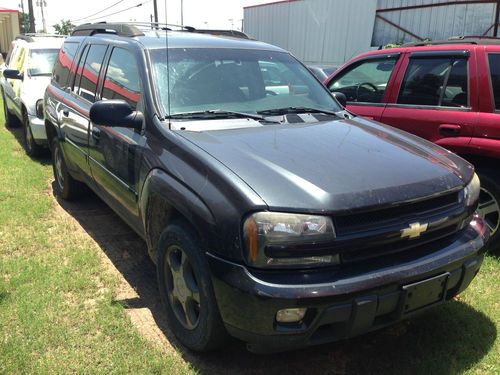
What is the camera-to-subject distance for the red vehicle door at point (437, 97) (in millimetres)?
4176

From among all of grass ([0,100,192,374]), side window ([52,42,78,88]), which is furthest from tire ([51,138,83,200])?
side window ([52,42,78,88])

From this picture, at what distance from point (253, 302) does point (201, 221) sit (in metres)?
0.50

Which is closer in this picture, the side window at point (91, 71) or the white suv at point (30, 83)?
the side window at point (91, 71)

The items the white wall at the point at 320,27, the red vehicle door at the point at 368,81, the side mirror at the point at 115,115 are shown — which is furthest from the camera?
the white wall at the point at 320,27

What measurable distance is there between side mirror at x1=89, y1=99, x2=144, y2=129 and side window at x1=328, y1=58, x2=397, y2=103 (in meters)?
2.76

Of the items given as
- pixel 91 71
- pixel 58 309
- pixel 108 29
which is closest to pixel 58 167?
pixel 91 71

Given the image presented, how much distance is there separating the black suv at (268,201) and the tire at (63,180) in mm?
1580

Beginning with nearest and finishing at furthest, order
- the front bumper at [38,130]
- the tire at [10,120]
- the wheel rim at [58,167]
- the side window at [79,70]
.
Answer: the side window at [79,70], the wheel rim at [58,167], the front bumper at [38,130], the tire at [10,120]

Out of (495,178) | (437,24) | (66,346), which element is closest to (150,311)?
(66,346)

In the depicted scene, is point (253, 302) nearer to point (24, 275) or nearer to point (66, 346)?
point (66, 346)

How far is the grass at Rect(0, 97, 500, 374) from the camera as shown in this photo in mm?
2764

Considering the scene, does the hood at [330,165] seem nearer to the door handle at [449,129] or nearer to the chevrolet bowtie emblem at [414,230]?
the chevrolet bowtie emblem at [414,230]

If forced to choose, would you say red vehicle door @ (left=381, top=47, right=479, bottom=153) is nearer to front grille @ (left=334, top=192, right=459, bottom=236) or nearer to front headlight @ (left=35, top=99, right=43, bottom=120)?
front grille @ (left=334, top=192, right=459, bottom=236)

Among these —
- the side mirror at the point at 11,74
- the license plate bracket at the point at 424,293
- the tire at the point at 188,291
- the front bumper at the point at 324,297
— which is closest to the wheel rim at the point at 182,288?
the tire at the point at 188,291
